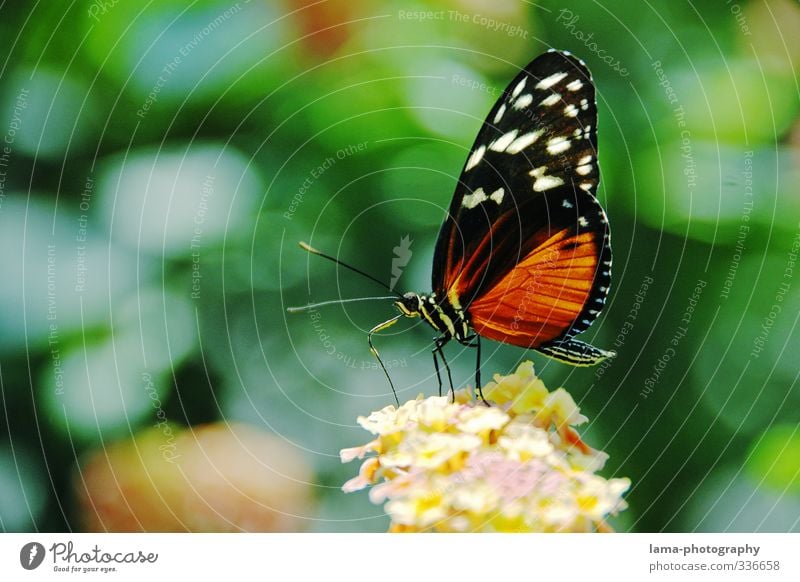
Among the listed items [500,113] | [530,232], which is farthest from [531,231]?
[500,113]

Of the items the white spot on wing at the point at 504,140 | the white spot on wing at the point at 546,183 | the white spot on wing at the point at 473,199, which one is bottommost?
the white spot on wing at the point at 473,199

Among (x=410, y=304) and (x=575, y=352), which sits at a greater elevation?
(x=410, y=304)

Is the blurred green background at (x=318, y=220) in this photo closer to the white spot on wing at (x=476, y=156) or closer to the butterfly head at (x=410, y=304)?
the butterfly head at (x=410, y=304)

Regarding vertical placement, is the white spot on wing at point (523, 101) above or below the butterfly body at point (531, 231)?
above

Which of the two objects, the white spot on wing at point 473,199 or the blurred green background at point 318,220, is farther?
the blurred green background at point 318,220

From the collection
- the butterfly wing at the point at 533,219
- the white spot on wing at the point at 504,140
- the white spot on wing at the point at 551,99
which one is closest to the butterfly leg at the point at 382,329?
the butterfly wing at the point at 533,219

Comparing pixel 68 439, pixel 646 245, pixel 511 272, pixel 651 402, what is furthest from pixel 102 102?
pixel 651 402

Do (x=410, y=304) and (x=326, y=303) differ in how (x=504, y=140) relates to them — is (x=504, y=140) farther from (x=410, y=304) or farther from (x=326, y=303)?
(x=326, y=303)
